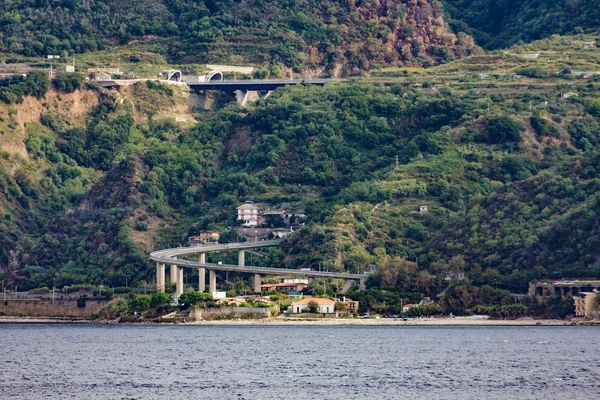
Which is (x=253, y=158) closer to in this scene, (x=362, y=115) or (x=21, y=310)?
(x=362, y=115)

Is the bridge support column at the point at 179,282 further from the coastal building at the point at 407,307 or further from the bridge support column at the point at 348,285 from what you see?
the coastal building at the point at 407,307

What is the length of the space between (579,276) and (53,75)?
207ft

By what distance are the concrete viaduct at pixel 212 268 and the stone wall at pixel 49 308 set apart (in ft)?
17.2

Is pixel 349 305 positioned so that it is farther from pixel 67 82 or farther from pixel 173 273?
pixel 67 82

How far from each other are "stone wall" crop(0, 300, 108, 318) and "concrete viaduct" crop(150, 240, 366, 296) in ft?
17.2

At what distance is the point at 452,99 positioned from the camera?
178 metres

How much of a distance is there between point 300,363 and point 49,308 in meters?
44.7

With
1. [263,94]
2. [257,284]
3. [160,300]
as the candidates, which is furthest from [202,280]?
[263,94]

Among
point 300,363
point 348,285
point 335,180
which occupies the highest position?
point 335,180

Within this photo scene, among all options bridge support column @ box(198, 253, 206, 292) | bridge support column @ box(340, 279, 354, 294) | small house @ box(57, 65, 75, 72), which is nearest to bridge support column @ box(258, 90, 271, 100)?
small house @ box(57, 65, 75, 72)

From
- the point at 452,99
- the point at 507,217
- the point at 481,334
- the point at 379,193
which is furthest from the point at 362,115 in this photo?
the point at 481,334

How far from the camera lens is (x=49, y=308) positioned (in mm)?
159125

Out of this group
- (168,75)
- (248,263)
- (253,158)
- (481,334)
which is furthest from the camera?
(168,75)

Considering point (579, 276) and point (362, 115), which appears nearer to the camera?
point (579, 276)
